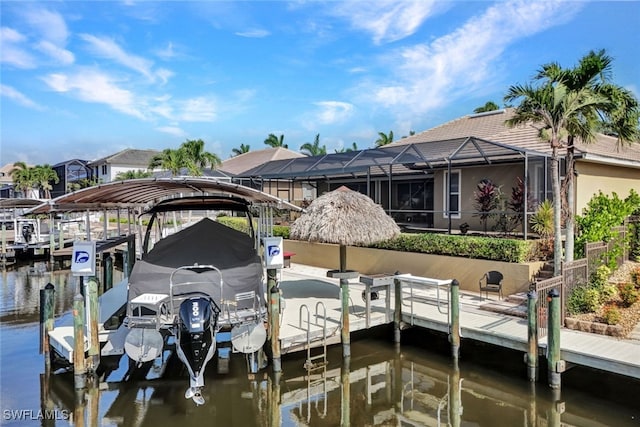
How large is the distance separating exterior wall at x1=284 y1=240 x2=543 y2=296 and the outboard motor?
8.95 meters

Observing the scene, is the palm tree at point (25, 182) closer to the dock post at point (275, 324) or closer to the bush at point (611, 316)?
the dock post at point (275, 324)

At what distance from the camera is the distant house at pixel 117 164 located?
2302 inches

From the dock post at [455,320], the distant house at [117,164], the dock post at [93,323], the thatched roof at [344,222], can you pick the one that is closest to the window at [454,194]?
the thatched roof at [344,222]

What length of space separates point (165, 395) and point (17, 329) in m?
7.00

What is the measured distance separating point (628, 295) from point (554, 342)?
12.6 ft

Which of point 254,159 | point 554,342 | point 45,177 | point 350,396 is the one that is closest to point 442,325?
point 554,342

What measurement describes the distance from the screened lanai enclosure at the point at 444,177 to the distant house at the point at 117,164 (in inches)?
1564

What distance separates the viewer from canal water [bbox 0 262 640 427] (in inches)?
312

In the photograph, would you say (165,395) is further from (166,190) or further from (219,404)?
(166,190)

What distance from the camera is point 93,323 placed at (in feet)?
28.7

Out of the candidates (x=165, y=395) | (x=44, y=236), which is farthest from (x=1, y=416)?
(x=44, y=236)

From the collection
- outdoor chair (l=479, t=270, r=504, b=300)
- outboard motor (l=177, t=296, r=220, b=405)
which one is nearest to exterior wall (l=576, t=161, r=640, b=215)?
outdoor chair (l=479, t=270, r=504, b=300)

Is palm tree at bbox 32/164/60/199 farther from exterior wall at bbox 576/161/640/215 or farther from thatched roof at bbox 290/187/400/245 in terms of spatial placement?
exterior wall at bbox 576/161/640/215

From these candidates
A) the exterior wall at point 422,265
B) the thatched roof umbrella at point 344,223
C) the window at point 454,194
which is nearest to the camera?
the thatched roof umbrella at point 344,223
